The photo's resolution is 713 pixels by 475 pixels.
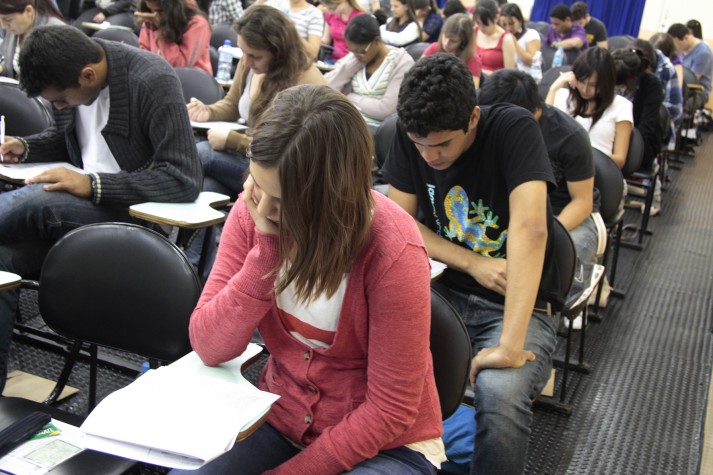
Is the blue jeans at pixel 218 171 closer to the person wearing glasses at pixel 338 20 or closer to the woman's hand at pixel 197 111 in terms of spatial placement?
the woman's hand at pixel 197 111

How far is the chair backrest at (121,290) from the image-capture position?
153 cm

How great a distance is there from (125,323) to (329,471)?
67 centimetres

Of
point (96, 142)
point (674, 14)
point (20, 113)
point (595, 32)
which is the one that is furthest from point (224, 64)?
point (674, 14)

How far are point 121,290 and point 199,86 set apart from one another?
7.10 feet

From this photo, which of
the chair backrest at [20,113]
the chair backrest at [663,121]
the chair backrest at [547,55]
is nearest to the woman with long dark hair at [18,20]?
the chair backrest at [20,113]

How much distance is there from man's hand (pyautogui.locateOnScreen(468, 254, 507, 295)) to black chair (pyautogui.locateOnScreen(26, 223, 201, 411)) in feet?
2.38

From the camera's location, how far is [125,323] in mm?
1588

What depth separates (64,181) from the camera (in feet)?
7.01

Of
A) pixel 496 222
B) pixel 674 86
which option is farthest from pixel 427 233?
pixel 674 86

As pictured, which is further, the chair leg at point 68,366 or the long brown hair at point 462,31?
the long brown hair at point 462,31

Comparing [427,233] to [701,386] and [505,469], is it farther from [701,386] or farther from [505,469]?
[701,386]

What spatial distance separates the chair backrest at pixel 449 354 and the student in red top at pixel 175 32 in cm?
311

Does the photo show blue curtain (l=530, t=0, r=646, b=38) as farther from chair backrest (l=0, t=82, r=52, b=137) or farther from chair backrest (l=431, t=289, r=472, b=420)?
chair backrest (l=431, t=289, r=472, b=420)

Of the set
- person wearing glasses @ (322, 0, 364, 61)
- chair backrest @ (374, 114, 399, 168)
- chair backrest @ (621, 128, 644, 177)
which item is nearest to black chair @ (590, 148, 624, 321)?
chair backrest @ (621, 128, 644, 177)
